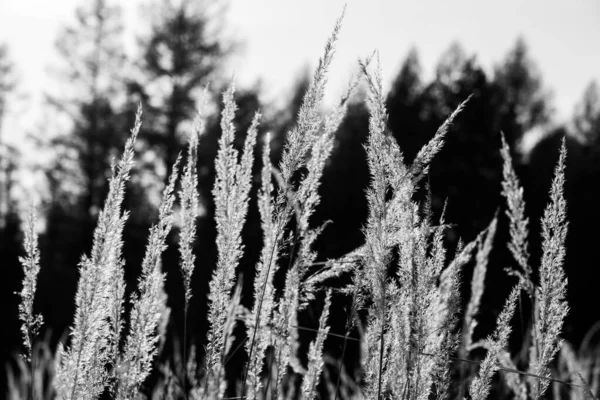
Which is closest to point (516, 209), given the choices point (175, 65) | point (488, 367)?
point (488, 367)

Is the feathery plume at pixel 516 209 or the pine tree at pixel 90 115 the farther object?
the pine tree at pixel 90 115

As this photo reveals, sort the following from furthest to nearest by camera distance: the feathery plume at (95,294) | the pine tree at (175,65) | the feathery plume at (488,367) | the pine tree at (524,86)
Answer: the pine tree at (524,86) < the pine tree at (175,65) < the feathery plume at (488,367) < the feathery plume at (95,294)

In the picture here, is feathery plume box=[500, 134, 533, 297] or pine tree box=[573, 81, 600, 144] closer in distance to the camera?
feathery plume box=[500, 134, 533, 297]

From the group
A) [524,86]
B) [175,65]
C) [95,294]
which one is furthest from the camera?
[524,86]

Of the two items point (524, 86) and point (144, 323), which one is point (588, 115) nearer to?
point (524, 86)

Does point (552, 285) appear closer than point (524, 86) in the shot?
Yes

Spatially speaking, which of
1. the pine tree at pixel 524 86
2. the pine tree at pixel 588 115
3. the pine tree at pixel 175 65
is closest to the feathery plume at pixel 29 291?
the pine tree at pixel 175 65

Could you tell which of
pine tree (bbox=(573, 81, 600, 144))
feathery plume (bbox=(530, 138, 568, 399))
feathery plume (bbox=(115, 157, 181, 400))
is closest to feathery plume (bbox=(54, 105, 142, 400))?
feathery plume (bbox=(115, 157, 181, 400))

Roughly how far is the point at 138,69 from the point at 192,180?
1629cm

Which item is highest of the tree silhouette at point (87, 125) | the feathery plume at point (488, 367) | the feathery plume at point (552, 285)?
the tree silhouette at point (87, 125)

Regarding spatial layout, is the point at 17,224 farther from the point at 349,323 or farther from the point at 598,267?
the point at 598,267

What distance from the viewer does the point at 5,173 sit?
65.5 ft

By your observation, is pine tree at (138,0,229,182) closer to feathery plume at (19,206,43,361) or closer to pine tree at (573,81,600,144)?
feathery plume at (19,206,43,361)

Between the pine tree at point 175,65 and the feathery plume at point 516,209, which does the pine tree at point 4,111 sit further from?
the feathery plume at point 516,209
